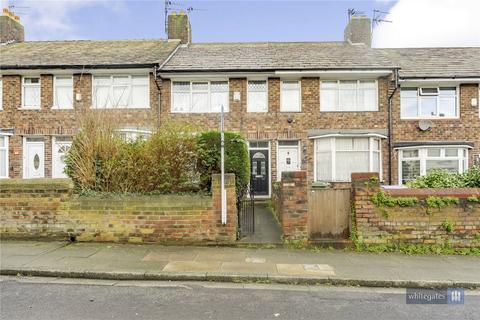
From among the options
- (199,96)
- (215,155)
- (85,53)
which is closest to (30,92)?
(85,53)

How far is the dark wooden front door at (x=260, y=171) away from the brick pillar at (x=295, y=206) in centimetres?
745

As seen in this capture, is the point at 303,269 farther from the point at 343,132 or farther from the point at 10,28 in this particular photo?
the point at 10,28

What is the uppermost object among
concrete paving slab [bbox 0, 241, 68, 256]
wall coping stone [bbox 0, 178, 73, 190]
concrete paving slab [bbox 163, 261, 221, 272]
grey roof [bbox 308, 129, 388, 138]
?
grey roof [bbox 308, 129, 388, 138]

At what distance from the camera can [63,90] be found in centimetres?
1468

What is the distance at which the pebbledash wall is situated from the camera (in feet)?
22.6

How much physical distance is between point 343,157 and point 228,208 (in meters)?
8.82

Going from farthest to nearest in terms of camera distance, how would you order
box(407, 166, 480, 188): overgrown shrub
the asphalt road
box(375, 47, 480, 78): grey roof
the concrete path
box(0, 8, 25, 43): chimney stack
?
box(0, 8, 25, 43): chimney stack, box(375, 47, 480, 78): grey roof, box(407, 166, 480, 188): overgrown shrub, the concrete path, the asphalt road

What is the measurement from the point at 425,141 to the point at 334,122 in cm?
410

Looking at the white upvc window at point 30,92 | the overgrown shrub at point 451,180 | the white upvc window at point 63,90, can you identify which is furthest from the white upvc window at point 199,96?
the overgrown shrub at point 451,180

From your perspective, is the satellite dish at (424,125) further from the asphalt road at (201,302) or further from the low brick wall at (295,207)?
the asphalt road at (201,302)

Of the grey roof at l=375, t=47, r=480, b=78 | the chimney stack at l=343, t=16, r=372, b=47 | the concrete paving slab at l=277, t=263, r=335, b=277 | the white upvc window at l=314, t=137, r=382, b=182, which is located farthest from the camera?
the chimney stack at l=343, t=16, r=372, b=47

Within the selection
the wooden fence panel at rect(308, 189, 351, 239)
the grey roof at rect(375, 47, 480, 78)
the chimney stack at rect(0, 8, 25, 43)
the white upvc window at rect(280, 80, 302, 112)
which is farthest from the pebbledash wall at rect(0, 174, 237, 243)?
the chimney stack at rect(0, 8, 25, 43)

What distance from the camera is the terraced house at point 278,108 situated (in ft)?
46.5

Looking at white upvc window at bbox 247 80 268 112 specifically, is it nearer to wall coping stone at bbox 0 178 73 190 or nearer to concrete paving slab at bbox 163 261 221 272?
wall coping stone at bbox 0 178 73 190
